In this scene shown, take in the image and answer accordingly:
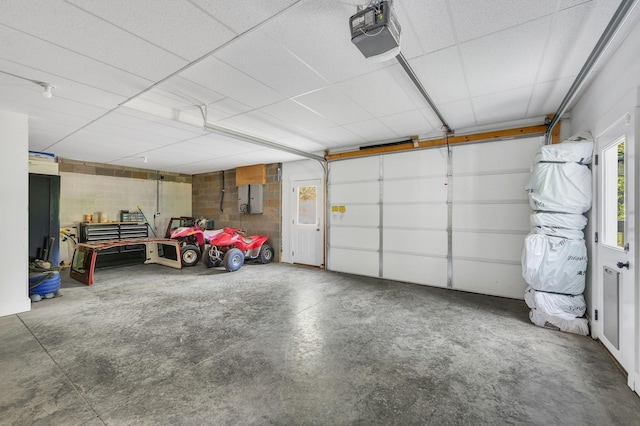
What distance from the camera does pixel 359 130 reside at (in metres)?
4.49

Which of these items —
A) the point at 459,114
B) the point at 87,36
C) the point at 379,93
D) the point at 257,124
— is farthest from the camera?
the point at 257,124

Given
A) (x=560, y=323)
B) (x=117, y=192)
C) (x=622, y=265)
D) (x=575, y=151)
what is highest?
(x=575, y=151)

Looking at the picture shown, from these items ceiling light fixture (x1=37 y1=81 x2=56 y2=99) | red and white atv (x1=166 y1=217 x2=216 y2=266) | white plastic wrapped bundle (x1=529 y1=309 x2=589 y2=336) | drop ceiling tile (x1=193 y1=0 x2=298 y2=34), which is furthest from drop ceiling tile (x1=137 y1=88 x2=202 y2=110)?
white plastic wrapped bundle (x1=529 y1=309 x2=589 y2=336)

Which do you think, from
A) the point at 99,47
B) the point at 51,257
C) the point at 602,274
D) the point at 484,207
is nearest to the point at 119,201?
A: the point at 51,257

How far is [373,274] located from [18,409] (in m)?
4.72

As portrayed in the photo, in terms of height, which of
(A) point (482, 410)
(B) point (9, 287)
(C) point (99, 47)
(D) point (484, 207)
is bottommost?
(A) point (482, 410)

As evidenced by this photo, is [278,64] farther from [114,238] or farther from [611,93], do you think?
[114,238]

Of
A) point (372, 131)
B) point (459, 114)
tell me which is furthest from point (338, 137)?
point (459, 114)

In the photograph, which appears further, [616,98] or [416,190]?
[416,190]

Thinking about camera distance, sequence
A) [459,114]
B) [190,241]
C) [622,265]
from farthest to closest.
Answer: [190,241] < [459,114] < [622,265]

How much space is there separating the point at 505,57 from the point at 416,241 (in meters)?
3.14

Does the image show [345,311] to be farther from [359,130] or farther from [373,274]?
[359,130]

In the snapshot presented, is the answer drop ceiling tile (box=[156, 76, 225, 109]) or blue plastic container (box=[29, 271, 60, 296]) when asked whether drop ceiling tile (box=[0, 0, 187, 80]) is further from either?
blue plastic container (box=[29, 271, 60, 296])

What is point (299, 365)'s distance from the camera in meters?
2.30
